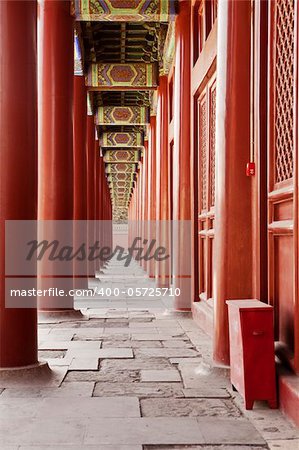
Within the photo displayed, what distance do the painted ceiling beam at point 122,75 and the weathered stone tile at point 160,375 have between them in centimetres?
1108

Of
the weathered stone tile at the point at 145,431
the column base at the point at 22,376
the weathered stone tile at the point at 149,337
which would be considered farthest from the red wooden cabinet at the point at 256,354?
the weathered stone tile at the point at 149,337

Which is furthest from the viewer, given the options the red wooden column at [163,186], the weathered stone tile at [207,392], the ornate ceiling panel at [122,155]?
the ornate ceiling panel at [122,155]

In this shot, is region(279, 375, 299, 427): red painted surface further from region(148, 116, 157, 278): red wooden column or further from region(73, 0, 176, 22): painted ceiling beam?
region(148, 116, 157, 278): red wooden column

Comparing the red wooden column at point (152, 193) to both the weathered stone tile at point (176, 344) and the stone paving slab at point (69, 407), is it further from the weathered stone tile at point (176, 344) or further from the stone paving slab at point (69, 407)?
the stone paving slab at point (69, 407)

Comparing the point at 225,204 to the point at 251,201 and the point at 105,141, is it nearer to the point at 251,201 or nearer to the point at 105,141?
the point at 251,201

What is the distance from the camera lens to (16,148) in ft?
17.0

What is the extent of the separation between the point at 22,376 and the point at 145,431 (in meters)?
1.58

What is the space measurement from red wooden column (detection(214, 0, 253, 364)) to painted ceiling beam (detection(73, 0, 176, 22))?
19.3ft

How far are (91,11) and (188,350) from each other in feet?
22.3

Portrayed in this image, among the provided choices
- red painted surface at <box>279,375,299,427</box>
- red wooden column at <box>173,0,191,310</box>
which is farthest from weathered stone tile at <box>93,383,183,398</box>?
red wooden column at <box>173,0,191,310</box>

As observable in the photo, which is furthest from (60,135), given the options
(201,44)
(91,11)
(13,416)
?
(13,416)

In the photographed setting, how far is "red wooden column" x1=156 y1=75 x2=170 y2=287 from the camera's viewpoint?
1413 centimetres

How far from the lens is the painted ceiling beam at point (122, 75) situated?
51.5 ft

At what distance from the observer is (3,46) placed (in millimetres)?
5191
